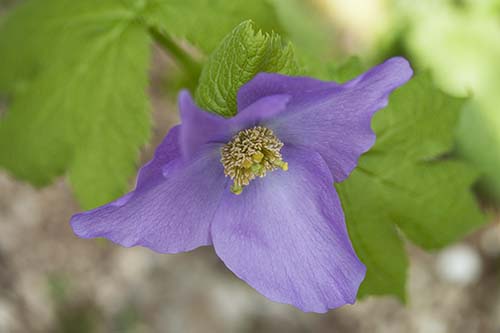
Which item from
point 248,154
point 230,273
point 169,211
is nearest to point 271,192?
point 248,154

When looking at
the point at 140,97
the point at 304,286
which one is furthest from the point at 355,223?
the point at 140,97

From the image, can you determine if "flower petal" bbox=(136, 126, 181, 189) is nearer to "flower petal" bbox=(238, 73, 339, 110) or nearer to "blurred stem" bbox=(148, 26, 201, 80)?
"flower petal" bbox=(238, 73, 339, 110)

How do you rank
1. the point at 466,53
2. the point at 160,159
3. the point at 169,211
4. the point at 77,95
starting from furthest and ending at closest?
the point at 466,53 < the point at 77,95 < the point at 169,211 < the point at 160,159

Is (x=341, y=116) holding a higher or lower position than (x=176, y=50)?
lower

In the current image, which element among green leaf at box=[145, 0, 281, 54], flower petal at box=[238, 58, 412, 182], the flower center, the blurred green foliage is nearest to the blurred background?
the blurred green foliage

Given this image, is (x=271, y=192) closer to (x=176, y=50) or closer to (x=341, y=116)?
(x=341, y=116)

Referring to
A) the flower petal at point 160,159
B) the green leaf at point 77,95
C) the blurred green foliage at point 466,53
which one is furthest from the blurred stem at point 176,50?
the blurred green foliage at point 466,53
